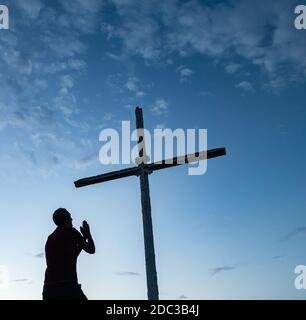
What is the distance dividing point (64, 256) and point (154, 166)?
6.28m

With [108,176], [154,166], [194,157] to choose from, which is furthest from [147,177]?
[194,157]

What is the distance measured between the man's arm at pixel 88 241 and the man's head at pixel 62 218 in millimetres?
215

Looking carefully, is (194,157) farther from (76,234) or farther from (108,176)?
(76,234)

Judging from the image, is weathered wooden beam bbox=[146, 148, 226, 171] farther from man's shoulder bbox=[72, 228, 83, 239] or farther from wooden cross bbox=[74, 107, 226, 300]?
man's shoulder bbox=[72, 228, 83, 239]

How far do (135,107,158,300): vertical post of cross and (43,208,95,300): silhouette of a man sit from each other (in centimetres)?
544


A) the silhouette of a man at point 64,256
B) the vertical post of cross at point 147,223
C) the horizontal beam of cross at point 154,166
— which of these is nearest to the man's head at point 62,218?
the silhouette of a man at point 64,256

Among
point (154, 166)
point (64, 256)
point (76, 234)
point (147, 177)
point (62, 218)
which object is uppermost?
point (154, 166)

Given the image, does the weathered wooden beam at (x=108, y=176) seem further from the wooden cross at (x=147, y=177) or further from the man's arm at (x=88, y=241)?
the man's arm at (x=88, y=241)

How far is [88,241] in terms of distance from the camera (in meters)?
5.00

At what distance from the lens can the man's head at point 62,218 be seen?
5082 millimetres
